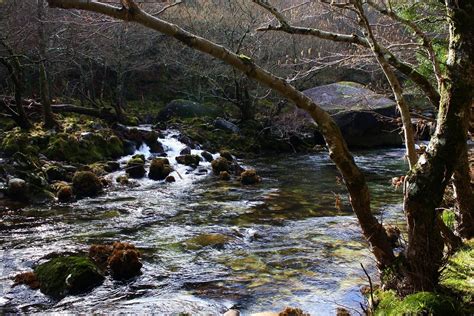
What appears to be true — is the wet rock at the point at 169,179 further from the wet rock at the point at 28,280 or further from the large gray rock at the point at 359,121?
the large gray rock at the point at 359,121

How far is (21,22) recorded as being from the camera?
1712 cm

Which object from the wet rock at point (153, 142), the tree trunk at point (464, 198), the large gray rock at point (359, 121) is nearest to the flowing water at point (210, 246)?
the tree trunk at point (464, 198)

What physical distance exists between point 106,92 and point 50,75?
4.95 meters

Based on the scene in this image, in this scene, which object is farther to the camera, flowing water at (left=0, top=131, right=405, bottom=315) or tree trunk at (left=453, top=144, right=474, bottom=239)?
flowing water at (left=0, top=131, right=405, bottom=315)

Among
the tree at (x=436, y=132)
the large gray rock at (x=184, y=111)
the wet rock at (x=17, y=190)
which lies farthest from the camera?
the large gray rock at (x=184, y=111)

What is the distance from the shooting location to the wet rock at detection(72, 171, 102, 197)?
38.3ft

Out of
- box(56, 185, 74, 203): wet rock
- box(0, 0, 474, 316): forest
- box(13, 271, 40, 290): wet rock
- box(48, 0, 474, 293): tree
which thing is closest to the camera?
box(48, 0, 474, 293): tree

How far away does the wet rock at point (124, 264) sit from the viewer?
6.26 metres

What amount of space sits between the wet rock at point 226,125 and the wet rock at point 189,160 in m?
5.67

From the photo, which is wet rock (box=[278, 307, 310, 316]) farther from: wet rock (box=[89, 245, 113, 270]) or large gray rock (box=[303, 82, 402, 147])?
large gray rock (box=[303, 82, 402, 147])

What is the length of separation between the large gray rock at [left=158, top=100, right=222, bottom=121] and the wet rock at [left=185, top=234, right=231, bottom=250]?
51.0ft

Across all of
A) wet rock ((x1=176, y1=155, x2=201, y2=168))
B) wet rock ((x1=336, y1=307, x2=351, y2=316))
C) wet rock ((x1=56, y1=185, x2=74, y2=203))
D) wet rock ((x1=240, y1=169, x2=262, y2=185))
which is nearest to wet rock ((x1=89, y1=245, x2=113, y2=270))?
wet rock ((x1=336, y1=307, x2=351, y2=316))

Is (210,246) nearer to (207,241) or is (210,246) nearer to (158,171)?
(207,241)

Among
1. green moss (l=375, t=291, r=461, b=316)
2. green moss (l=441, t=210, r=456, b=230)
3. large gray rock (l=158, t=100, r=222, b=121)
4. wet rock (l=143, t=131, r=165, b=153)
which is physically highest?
large gray rock (l=158, t=100, r=222, b=121)
